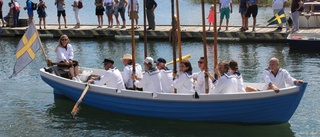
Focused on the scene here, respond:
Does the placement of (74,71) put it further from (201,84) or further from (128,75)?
(201,84)

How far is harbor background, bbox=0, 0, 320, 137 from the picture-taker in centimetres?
1448

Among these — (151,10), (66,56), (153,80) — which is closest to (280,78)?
(153,80)

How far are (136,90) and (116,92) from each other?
643mm

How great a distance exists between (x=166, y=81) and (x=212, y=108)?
139 cm

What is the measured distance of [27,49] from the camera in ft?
58.7

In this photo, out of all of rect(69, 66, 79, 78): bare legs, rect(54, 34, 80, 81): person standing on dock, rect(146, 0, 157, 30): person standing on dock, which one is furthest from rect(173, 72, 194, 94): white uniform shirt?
rect(146, 0, 157, 30): person standing on dock

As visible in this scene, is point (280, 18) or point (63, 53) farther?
point (280, 18)

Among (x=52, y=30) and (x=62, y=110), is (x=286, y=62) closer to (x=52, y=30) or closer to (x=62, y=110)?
(x=62, y=110)

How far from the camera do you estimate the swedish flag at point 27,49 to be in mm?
17797

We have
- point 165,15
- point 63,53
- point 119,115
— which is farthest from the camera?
point 165,15

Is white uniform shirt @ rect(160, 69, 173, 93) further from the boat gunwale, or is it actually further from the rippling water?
the rippling water

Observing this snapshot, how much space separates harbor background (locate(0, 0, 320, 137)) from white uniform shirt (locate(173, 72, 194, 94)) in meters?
0.77

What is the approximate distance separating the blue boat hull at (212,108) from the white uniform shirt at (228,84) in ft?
0.88

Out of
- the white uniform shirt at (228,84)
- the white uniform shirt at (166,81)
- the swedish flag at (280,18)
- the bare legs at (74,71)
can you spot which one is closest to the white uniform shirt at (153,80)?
the white uniform shirt at (166,81)
